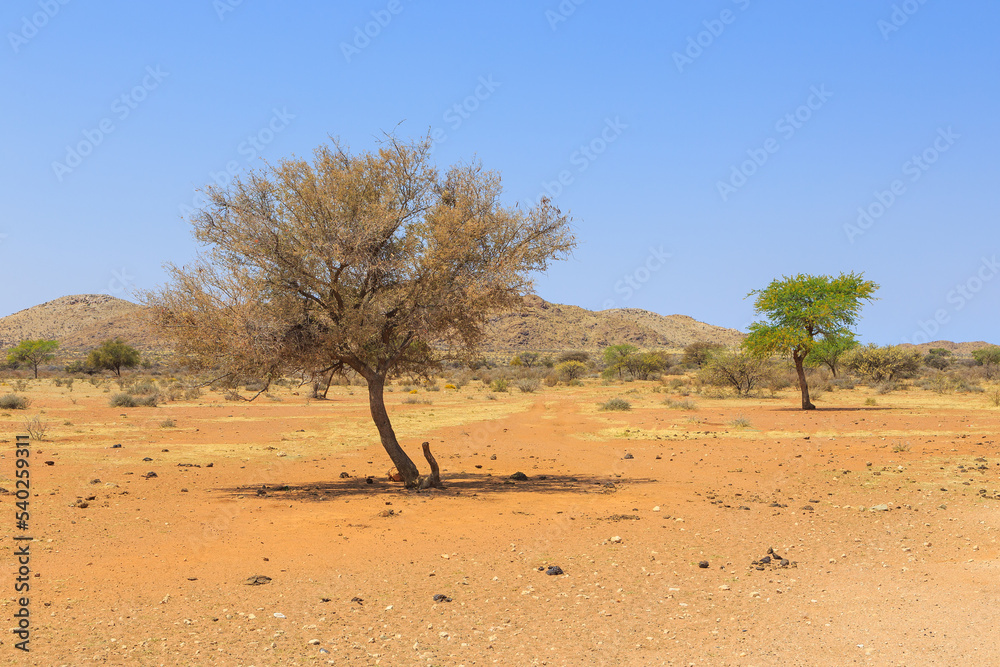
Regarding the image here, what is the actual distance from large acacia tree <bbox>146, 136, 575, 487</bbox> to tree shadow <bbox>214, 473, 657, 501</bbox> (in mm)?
787

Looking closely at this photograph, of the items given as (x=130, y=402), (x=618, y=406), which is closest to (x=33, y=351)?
(x=130, y=402)

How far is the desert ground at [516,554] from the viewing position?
6812 mm

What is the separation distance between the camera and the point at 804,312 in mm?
34656

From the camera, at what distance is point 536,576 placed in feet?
29.8

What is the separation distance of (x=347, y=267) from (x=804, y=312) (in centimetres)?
2616

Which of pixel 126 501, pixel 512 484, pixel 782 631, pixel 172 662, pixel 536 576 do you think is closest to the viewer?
pixel 172 662

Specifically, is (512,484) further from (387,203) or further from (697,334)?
(697,334)

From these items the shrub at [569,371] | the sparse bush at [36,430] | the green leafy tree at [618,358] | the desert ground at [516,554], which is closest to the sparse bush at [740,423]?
the desert ground at [516,554]

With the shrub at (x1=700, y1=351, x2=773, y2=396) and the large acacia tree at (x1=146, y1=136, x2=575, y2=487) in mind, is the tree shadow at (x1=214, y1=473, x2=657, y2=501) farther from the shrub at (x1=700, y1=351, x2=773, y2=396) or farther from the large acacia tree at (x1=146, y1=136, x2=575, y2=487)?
the shrub at (x1=700, y1=351, x2=773, y2=396)

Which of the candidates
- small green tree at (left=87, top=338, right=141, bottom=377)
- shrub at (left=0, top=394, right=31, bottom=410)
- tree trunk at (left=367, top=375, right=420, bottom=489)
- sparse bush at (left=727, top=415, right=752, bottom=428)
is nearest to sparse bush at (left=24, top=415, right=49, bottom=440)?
shrub at (left=0, top=394, right=31, bottom=410)

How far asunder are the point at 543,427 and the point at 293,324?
1596 centimetres

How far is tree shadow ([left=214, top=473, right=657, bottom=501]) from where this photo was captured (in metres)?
14.7

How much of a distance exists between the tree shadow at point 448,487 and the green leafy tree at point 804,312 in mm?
20899

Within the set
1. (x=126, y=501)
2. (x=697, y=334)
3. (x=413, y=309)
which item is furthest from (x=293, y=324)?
Result: (x=697, y=334)
